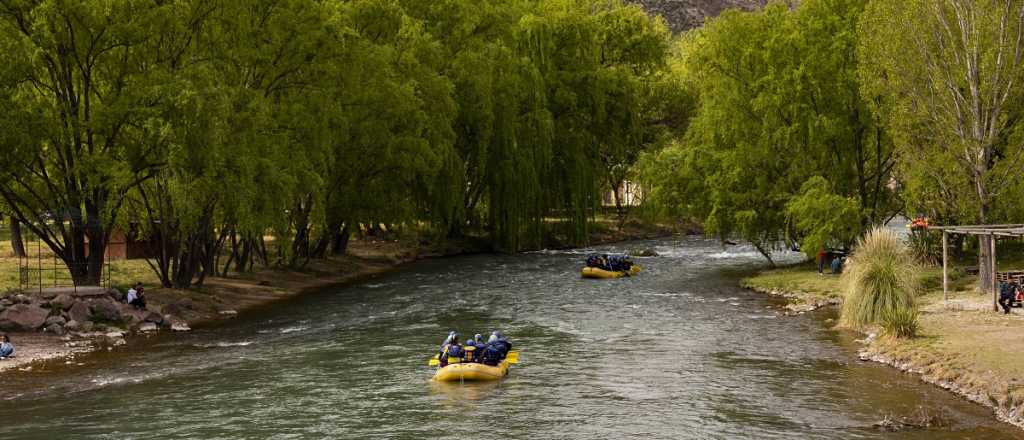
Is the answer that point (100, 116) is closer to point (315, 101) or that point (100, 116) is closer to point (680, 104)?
point (315, 101)

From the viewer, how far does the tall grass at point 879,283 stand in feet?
118

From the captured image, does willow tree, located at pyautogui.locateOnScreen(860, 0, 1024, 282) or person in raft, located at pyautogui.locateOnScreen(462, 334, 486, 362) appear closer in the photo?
person in raft, located at pyautogui.locateOnScreen(462, 334, 486, 362)

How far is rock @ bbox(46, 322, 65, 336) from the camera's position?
38656 mm

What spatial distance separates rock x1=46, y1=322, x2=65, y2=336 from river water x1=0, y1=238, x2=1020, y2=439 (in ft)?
9.95

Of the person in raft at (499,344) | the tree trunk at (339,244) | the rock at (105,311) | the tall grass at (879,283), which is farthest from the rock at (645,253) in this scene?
the person in raft at (499,344)

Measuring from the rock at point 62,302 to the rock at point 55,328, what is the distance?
152 cm

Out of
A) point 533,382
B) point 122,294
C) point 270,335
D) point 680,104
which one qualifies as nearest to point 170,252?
point 122,294

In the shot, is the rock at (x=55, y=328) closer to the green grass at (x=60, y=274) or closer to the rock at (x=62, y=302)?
the rock at (x=62, y=302)

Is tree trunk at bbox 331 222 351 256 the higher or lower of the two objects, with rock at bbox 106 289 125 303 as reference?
higher

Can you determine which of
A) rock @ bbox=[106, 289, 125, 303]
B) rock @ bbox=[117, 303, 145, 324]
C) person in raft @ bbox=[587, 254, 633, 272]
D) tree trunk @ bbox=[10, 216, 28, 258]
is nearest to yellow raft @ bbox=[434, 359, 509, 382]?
rock @ bbox=[117, 303, 145, 324]

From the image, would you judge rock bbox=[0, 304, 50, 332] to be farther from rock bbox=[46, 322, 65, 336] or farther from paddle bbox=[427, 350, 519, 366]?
paddle bbox=[427, 350, 519, 366]

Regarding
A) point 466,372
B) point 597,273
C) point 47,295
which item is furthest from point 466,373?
point 597,273

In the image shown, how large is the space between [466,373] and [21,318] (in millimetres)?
18507

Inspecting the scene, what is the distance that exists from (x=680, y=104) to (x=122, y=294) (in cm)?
6874
